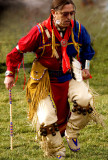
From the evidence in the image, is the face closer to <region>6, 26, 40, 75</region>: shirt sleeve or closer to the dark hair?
the dark hair

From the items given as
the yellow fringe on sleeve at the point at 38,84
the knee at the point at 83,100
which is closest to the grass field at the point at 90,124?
the knee at the point at 83,100

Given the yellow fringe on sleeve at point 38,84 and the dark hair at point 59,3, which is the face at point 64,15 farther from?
the yellow fringe on sleeve at point 38,84

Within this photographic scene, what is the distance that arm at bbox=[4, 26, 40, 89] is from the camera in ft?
13.4

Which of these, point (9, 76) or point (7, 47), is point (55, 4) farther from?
point (7, 47)

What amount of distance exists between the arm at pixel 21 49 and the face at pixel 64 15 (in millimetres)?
260

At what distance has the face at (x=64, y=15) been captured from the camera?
402 centimetres

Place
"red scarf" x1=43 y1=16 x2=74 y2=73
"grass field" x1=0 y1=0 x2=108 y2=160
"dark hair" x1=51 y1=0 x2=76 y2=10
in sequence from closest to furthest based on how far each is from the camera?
"dark hair" x1=51 y1=0 x2=76 y2=10 < "red scarf" x1=43 y1=16 x2=74 y2=73 < "grass field" x1=0 y1=0 x2=108 y2=160

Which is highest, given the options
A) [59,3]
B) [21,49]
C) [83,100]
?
[59,3]

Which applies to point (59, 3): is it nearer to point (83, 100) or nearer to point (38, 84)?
point (38, 84)

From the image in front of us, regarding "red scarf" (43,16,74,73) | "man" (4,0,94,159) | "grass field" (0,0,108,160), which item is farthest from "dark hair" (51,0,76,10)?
"grass field" (0,0,108,160)

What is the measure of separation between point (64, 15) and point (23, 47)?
1.87ft

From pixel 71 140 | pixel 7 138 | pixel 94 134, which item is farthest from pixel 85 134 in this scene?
pixel 7 138

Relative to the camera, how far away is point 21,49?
163 inches

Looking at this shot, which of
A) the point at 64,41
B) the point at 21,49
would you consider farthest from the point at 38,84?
the point at 64,41
